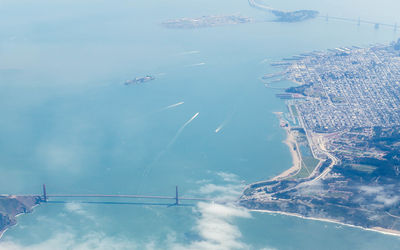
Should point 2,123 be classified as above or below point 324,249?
above

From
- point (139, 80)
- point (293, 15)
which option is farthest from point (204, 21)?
point (139, 80)

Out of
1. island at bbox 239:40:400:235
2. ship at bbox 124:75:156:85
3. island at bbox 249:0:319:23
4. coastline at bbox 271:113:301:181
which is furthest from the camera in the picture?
island at bbox 249:0:319:23

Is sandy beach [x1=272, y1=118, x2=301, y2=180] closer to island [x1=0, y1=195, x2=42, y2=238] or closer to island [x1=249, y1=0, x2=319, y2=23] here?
island [x1=0, y1=195, x2=42, y2=238]

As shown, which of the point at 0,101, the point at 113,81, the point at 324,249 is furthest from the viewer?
the point at 113,81

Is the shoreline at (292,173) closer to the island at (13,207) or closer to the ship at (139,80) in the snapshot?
the ship at (139,80)

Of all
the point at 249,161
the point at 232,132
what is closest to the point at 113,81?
the point at 232,132

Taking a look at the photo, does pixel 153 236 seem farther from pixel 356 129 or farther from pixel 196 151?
pixel 356 129

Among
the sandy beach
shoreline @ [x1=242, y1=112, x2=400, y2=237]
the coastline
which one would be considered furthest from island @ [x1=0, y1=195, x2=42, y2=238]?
the sandy beach
